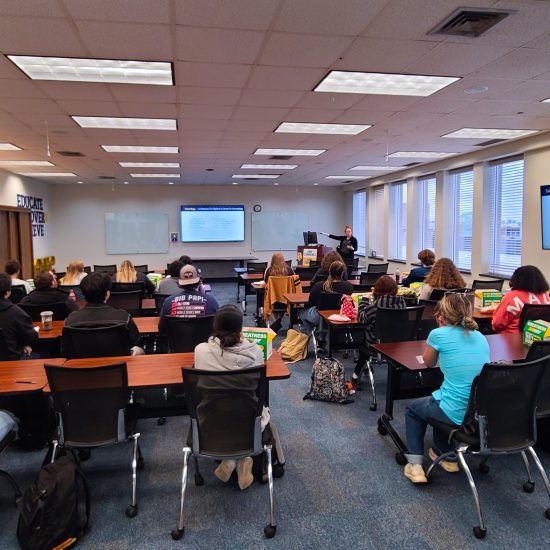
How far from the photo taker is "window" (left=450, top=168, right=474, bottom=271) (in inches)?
317

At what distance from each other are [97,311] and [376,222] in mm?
9793

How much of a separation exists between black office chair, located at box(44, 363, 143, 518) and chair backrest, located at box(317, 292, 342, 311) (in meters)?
2.62

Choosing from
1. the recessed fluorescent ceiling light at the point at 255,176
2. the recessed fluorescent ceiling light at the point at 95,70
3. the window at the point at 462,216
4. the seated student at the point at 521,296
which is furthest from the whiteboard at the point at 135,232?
the seated student at the point at 521,296

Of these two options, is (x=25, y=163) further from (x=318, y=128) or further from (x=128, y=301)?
(x=318, y=128)

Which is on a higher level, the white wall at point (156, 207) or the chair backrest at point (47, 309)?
the white wall at point (156, 207)

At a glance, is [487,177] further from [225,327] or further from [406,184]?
[225,327]

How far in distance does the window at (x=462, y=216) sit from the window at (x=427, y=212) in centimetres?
65

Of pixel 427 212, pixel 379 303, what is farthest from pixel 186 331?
pixel 427 212

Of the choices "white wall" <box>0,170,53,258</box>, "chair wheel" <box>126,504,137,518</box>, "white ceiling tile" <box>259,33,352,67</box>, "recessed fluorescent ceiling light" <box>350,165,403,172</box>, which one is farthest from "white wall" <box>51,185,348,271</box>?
"chair wheel" <box>126,504,137,518</box>

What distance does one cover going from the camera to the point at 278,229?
13328 mm

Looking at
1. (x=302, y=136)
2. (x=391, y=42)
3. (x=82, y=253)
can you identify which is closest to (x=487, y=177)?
(x=302, y=136)

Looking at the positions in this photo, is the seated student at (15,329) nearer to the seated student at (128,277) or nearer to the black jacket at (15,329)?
the black jacket at (15,329)

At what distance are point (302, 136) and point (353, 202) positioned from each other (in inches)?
290

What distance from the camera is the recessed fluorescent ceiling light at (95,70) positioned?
10.8 ft
